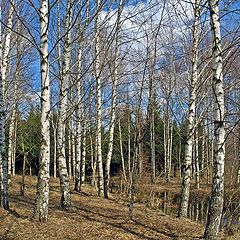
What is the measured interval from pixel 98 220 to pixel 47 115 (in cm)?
265

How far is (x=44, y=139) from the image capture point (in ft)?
21.5

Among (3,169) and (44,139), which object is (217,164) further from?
(3,169)

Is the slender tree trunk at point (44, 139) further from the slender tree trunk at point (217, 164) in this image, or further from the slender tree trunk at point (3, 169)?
the slender tree trunk at point (217, 164)

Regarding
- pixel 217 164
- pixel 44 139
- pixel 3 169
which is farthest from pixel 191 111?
pixel 3 169

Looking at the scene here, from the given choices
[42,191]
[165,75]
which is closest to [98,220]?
[42,191]

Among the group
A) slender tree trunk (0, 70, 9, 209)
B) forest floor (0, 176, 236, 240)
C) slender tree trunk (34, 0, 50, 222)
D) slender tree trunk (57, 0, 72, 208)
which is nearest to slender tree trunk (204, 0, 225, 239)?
forest floor (0, 176, 236, 240)

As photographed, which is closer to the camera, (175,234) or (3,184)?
(175,234)

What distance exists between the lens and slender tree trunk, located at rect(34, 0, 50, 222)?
643 centimetres

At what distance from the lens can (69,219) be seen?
6.98 m

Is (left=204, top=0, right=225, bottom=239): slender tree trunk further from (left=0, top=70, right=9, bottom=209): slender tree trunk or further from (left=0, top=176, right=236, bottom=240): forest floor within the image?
(left=0, top=70, right=9, bottom=209): slender tree trunk

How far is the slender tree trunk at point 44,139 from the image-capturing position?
253 inches

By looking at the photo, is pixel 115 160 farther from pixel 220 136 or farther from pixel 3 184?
pixel 220 136

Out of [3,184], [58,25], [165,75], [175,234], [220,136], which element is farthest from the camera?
[165,75]

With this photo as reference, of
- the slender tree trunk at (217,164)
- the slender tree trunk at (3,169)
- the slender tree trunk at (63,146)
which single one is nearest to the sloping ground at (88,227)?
the slender tree trunk at (3,169)
